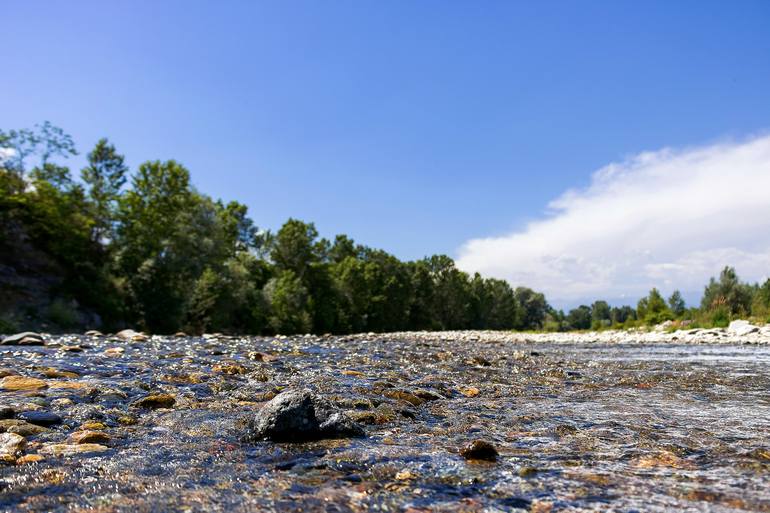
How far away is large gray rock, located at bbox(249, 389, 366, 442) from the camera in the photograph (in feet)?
13.7

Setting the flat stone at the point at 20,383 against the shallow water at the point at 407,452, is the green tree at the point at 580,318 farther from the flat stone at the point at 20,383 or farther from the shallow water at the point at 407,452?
the flat stone at the point at 20,383

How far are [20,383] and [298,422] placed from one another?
14.9 ft

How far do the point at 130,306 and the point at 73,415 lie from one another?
36423mm

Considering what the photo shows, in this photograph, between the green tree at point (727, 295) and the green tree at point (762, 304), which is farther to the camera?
the green tree at point (727, 295)

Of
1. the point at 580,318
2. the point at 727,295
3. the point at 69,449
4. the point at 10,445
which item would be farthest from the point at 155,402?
the point at 580,318

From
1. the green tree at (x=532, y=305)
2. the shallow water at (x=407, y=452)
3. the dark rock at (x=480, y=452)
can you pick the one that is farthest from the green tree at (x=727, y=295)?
the green tree at (x=532, y=305)

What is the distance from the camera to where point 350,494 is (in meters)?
2.92

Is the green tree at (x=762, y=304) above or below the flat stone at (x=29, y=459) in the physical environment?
above

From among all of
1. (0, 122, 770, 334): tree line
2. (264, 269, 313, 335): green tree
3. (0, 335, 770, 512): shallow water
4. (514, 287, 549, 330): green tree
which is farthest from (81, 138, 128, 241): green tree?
(514, 287, 549, 330): green tree

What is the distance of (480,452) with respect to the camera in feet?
12.0

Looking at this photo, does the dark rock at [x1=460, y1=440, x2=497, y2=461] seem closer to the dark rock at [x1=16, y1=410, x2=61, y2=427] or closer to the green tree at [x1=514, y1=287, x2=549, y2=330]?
the dark rock at [x1=16, y1=410, x2=61, y2=427]

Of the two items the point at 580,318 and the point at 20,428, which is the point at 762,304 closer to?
the point at 20,428

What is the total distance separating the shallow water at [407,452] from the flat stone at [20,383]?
0.25 metres

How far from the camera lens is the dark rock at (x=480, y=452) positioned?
3646 millimetres
